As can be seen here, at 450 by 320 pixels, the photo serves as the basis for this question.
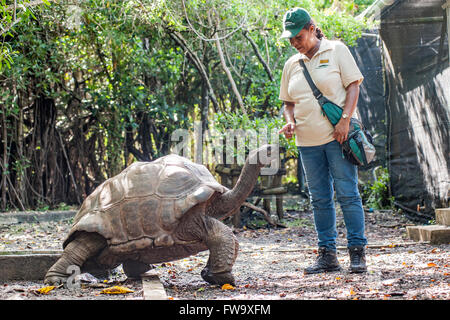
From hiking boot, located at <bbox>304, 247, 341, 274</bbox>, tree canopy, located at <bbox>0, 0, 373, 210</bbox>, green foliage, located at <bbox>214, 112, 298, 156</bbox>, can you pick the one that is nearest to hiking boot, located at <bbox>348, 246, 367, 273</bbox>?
hiking boot, located at <bbox>304, 247, 341, 274</bbox>

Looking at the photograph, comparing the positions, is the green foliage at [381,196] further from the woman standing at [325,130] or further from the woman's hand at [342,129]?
the woman's hand at [342,129]

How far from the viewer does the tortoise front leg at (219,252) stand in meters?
3.96

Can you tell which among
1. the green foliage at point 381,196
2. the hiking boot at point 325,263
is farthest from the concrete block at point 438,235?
the green foliage at point 381,196

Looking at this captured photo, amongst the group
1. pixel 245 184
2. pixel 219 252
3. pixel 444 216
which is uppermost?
pixel 245 184

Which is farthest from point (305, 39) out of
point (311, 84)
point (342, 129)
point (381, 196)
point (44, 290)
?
point (381, 196)

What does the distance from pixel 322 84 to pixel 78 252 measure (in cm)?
243

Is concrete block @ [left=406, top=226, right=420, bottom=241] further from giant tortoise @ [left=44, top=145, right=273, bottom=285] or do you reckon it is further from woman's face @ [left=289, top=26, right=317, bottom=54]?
woman's face @ [left=289, top=26, right=317, bottom=54]

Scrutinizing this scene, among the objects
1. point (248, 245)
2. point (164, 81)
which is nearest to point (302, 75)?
point (248, 245)

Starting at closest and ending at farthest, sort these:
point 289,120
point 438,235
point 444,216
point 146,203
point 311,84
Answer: point 146,203 < point 311,84 < point 289,120 < point 438,235 < point 444,216

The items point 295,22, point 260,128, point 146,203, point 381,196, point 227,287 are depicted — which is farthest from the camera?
point 381,196

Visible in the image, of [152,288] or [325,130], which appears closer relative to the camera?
[152,288]

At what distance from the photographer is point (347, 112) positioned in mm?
4094

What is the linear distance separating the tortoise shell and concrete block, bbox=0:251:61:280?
22.2 inches

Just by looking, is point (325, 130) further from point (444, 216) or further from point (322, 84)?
point (444, 216)
